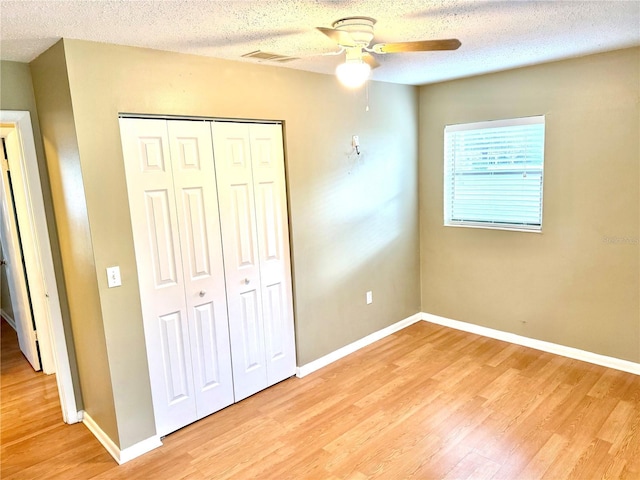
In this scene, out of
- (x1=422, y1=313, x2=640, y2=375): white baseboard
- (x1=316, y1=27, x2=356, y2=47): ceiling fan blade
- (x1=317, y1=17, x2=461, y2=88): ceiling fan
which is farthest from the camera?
(x1=422, y1=313, x2=640, y2=375): white baseboard

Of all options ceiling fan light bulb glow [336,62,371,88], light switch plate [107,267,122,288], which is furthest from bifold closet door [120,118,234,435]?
ceiling fan light bulb glow [336,62,371,88]

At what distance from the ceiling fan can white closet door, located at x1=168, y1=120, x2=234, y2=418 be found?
111cm

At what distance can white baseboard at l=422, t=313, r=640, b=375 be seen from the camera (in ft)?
10.8

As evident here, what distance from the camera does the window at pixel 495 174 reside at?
3561 mm

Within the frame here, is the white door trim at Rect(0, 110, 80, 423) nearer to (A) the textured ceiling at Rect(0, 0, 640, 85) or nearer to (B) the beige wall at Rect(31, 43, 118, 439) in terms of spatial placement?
(B) the beige wall at Rect(31, 43, 118, 439)

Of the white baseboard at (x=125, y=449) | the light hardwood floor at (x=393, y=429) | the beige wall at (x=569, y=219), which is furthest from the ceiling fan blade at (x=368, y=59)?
the white baseboard at (x=125, y=449)

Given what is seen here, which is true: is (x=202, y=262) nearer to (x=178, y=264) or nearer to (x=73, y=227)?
(x=178, y=264)

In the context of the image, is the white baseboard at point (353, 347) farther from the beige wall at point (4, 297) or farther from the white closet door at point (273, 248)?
the beige wall at point (4, 297)

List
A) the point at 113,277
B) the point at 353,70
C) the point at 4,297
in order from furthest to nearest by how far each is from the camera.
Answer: the point at 4,297, the point at 113,277, the point at 353,70

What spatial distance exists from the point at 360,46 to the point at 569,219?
2404mm

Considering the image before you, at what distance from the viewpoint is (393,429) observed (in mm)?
2711

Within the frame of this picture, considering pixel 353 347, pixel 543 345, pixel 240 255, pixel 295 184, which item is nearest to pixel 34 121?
pixel 240 255

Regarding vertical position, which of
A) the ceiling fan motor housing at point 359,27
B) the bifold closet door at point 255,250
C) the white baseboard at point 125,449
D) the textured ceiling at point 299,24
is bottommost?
the white baseboard at point 125,449

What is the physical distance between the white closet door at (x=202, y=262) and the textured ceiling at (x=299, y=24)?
1.88 ft
